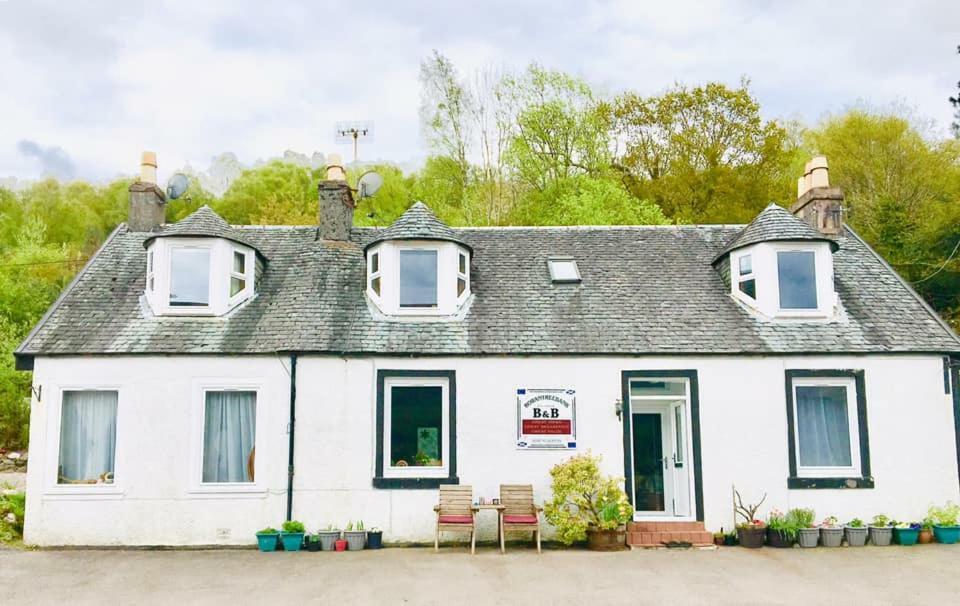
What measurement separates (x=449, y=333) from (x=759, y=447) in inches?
237

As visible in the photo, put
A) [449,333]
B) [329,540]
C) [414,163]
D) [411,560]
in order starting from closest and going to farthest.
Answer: [411,560] < [329,540] < [449,333] < [414,163]

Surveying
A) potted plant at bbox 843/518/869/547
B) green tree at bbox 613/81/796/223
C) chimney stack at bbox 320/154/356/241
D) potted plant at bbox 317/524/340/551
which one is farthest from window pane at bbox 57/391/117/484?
green tree at bbox 613/81/796/223

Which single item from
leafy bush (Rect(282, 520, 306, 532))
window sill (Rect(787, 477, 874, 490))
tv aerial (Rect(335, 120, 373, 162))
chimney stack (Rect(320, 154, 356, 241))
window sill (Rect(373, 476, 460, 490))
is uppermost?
tv aerial (Rect(335, 120, 373, 162))

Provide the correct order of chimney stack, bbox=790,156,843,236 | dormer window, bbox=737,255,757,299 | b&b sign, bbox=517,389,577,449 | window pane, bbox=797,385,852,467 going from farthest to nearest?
chimney stack, bbox=790,156,843,236 → dormer window, bbox=737,255,757,299 → window pane, bbox=797,385,852,467 → b&b sign, bbox=517,389,577,449

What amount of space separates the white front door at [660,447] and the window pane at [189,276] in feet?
27.7

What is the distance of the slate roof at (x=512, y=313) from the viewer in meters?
13.7

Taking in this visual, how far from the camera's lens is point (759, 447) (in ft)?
44.6

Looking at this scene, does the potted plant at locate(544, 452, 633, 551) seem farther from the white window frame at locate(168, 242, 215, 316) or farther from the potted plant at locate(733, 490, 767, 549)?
the white window frame at locate(168, 242, 215, 316)

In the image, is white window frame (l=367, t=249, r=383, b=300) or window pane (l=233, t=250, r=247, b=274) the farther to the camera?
window pane (l=233, t=250, r=247, b=274)

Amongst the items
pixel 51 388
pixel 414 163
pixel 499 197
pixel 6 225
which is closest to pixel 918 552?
pixel 51 388

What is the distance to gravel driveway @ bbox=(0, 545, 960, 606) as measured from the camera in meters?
9.80

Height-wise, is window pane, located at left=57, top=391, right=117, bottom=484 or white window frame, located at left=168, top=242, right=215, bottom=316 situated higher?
white window frame, located at left=168, top=242, right=215, bottom=316

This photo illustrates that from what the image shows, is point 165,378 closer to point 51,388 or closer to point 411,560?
point 51,388

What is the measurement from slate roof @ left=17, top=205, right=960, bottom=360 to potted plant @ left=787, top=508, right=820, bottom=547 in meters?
2.90
